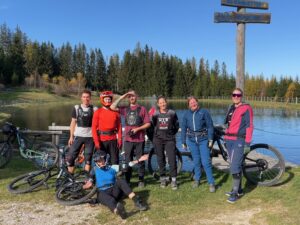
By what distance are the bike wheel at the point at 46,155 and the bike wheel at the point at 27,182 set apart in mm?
1627

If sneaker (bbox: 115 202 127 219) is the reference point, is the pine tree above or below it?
above

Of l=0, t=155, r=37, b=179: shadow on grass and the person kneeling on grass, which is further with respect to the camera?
l=0, t=155, r=37, b=179: shadow on grass

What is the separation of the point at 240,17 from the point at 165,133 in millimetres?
3635

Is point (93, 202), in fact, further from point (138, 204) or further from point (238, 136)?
point (238, 136)

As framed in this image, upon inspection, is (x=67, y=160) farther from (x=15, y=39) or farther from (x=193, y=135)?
(x=15, y=39)

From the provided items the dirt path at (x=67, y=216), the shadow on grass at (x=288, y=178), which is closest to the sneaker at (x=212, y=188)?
the dirt path at (x=67, y=216)

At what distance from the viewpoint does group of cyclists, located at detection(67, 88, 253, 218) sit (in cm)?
625

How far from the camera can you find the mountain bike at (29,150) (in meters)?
9.02

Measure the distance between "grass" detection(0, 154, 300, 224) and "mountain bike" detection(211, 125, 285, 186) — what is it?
20cm

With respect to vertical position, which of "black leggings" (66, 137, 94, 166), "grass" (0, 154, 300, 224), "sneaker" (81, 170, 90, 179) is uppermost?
"black leggings" (66, 137, 94, 166)

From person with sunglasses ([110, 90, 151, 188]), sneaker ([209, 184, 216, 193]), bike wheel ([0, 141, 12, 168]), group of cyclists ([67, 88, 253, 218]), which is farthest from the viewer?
bike wheel ([0, 141, 12, 168])

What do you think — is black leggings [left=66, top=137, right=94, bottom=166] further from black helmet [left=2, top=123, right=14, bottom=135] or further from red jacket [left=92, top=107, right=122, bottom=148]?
black helmet [left=2, top=123, right=14, bottom=135]

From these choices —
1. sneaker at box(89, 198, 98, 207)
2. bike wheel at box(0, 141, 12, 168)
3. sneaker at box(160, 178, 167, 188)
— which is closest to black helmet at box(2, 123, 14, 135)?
bike wheel at box(0, 141, 12, 168)

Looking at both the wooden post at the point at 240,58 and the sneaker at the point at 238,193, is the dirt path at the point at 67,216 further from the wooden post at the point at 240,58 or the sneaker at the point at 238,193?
the wooden post at the point at 240,58
